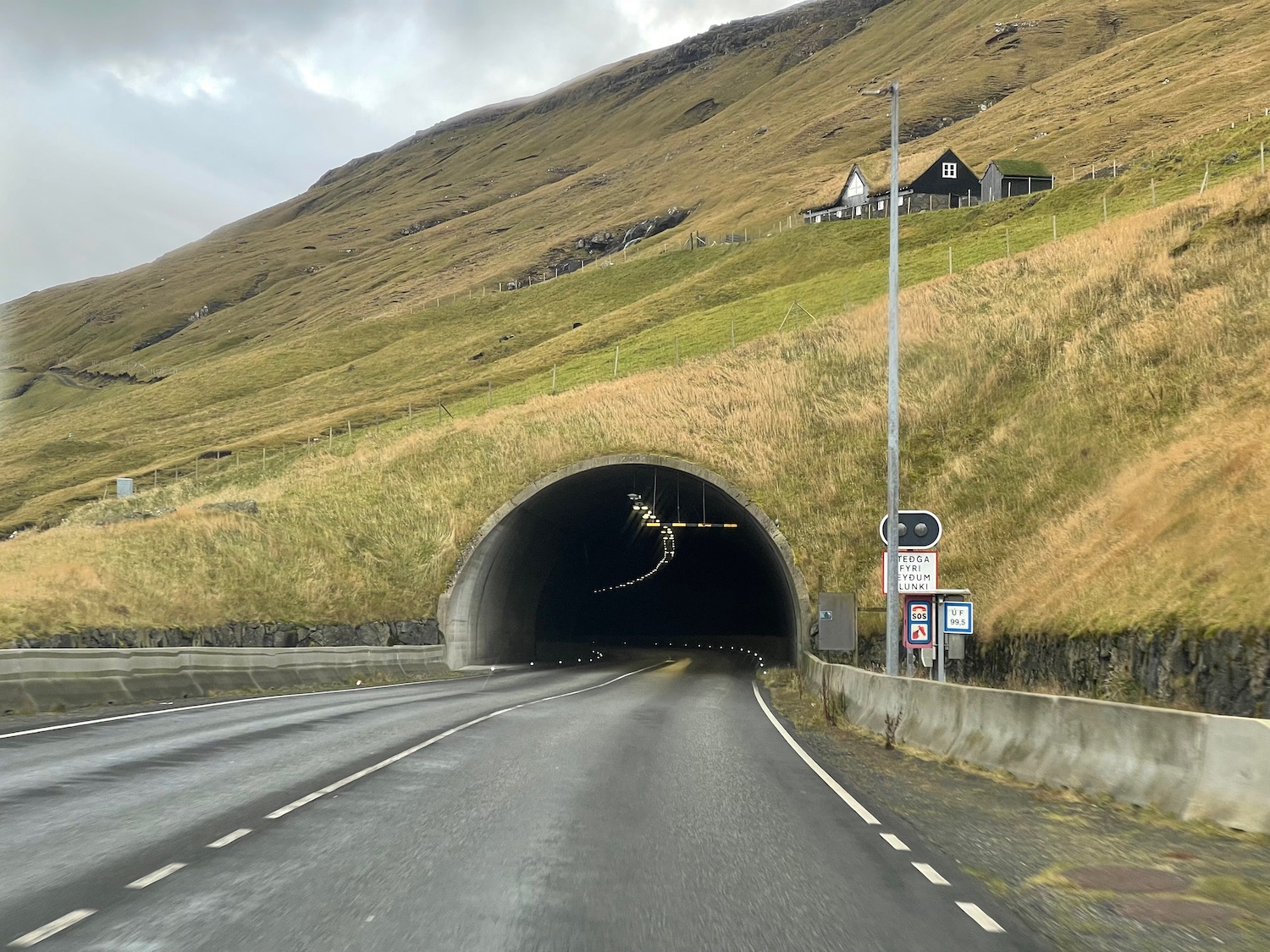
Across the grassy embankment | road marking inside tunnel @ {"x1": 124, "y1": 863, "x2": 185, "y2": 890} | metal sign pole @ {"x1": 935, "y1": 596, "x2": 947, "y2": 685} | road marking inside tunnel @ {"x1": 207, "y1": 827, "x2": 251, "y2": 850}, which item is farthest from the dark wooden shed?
road marking inside tunnel @ {"x1": 124, "y1": 863, "x2": 185, "y2": 890}

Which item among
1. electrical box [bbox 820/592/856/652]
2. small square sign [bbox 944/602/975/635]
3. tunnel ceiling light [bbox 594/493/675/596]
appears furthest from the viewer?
tunnel ceiling light [bbox 594/493/675/596]

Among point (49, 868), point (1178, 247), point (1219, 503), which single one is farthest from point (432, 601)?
point (49, 868)

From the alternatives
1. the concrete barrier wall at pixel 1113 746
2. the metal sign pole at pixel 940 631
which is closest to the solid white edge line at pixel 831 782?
the concrete barrier wall at pixel 1113 746

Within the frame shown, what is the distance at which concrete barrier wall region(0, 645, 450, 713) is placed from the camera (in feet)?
60.5

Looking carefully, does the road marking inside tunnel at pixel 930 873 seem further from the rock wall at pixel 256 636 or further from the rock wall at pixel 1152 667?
the rock wall at pixel 256 636

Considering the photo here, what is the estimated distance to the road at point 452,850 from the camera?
6332 millimetres

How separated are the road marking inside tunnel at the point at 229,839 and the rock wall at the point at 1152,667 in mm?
11518

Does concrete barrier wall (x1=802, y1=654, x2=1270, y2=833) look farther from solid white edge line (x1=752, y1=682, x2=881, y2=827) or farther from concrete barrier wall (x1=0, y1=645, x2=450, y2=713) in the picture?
concrete barrier wall (x1=0, y1=645, x2=450, y2=713)

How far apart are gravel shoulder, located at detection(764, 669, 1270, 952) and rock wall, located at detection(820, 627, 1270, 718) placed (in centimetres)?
398

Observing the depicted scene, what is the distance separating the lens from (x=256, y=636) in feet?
108

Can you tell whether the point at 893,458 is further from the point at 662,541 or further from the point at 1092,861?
the point at 662,541

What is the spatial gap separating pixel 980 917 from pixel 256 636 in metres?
28.9

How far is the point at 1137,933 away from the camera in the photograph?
6.57 metres

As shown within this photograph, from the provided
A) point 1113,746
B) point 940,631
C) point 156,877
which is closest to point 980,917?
point 1113,746
